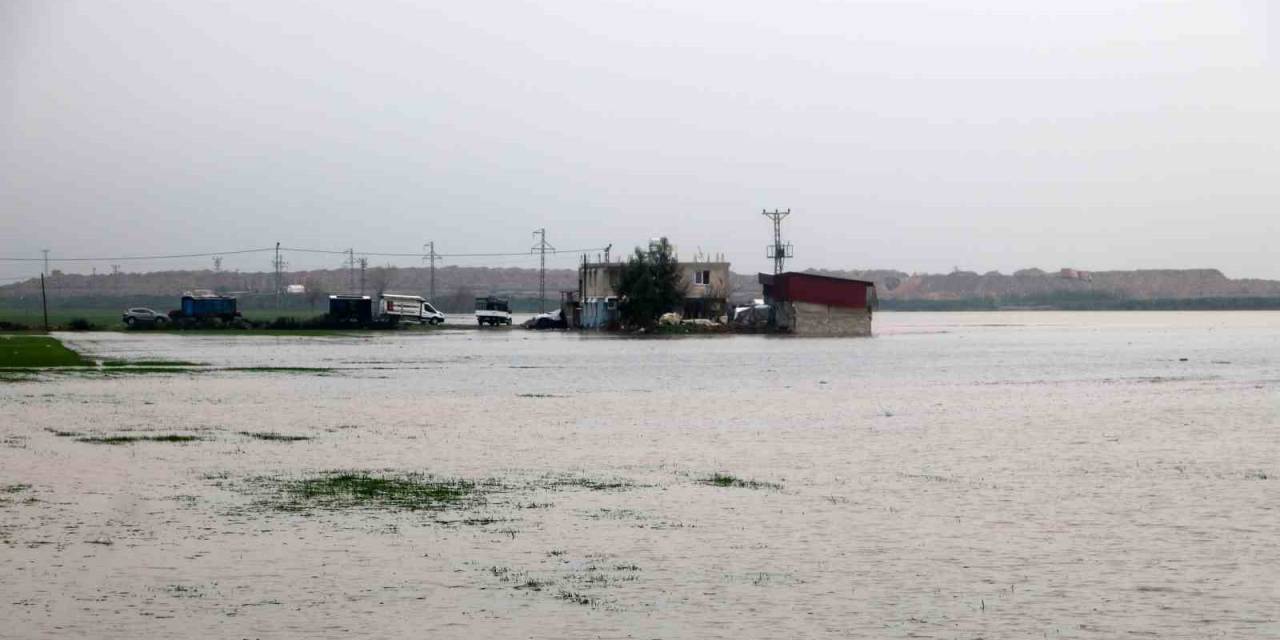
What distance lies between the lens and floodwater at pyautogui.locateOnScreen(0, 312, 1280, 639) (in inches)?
522

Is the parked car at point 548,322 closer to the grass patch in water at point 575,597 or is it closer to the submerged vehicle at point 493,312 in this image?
the submerged vehicle at point 493,312

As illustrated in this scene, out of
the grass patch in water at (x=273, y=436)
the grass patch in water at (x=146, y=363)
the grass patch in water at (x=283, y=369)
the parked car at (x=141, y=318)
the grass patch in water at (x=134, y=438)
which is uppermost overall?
the parked car at (x=141, y=318)

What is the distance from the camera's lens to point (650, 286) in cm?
10100

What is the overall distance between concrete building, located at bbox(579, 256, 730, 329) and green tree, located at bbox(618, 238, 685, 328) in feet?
8.50

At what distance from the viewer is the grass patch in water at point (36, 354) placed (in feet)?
175

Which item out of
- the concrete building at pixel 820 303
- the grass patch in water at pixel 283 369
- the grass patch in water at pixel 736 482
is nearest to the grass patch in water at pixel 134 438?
the grass patch in water at pixel 736 482

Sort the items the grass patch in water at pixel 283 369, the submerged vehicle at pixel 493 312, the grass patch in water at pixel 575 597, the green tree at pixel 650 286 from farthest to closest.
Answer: the submerged vehicle at pixel 493 312, the green tree at pixel 650 286, the grass patch in water at pixel 283 369, the grass patch in water at pixel 575 597

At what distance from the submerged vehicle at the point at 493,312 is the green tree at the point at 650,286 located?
1824 cm

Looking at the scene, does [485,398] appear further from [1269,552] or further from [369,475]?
[1269,552]

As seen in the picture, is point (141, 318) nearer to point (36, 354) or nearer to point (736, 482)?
point (36, 354)

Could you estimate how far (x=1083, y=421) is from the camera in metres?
32.7

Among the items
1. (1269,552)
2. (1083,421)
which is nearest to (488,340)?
(1083,421)

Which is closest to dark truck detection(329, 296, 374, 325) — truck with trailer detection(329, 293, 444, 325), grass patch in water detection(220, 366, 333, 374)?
truck with trailer detection(329, 293, 444, 325)

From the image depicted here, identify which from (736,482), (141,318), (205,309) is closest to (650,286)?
(205,309)
